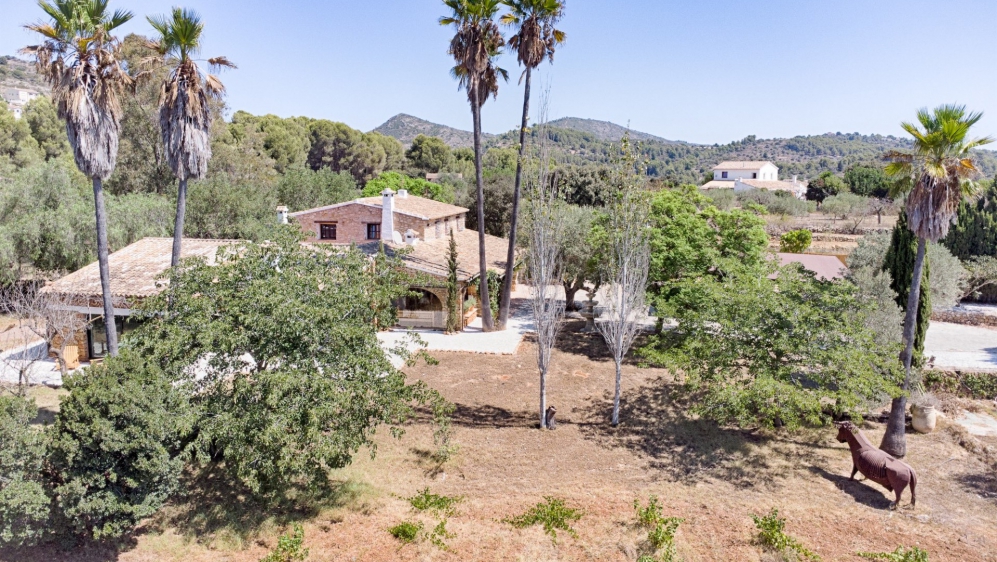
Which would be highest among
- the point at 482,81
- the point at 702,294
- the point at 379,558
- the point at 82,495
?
the point at 482,81

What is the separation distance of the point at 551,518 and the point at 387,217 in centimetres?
2083

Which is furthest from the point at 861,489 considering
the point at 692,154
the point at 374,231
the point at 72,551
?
the point at 692,154

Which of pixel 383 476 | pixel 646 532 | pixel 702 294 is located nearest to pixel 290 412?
pixel 383 476

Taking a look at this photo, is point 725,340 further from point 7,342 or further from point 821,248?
point 821,248

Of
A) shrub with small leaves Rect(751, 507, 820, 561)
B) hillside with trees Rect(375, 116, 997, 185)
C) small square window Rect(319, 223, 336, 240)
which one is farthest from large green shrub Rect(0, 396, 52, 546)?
hillside with trees Rect(375, 116, 997, 185)

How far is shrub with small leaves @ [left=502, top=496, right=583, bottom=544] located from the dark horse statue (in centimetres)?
596

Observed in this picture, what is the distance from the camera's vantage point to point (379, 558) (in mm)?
9859

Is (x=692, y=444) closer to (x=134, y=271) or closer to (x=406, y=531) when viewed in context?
(x=406, y=531)

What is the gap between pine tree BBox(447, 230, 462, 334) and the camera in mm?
23141

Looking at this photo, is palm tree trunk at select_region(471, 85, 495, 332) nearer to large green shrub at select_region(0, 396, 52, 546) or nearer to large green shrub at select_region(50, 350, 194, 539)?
large green shrub at select_region(50, 350, 194, 539)

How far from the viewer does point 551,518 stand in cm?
1075

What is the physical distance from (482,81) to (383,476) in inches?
587

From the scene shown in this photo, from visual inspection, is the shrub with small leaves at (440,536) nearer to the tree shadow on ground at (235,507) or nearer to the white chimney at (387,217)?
the tree shadow on ground at (235,507)

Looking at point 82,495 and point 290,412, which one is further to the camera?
point 290,412
